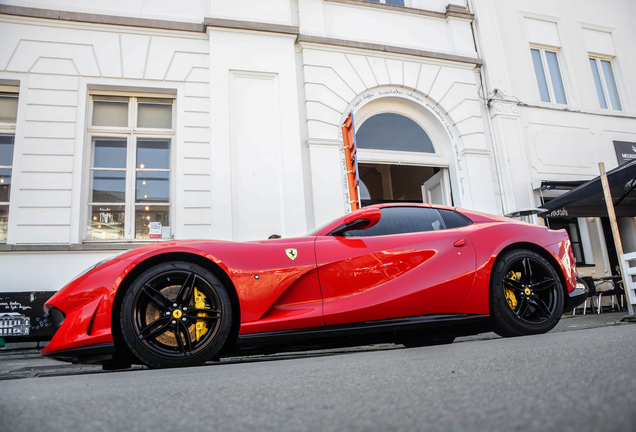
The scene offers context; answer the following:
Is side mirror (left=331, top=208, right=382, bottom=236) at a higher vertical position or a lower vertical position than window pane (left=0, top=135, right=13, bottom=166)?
lower

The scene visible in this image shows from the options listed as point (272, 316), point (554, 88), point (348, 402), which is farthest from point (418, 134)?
point (348, 402)

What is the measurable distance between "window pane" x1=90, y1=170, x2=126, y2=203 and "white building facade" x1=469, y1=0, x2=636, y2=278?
7504 millimetres

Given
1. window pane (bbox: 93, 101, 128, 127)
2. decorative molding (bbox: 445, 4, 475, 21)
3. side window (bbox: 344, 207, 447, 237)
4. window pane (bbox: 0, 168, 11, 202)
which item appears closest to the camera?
side window (bbox: 344, 207, 447, 237)

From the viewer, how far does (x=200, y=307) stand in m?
2.79

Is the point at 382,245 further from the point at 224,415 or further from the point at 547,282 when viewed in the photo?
the point at 224,415

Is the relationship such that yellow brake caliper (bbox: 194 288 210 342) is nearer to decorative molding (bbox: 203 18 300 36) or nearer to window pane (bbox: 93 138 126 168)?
window pane (bbox: 93 138 126 168)

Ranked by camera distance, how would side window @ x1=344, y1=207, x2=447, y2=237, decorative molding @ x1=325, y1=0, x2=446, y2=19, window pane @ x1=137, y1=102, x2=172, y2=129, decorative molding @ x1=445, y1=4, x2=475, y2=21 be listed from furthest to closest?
1. decorative molding @ x1=445, y1=4, x2=475, y2=21
2. decorative molding @ x1=325, y1=0, x2=446, y2=19
3. window pane @ x1=137, y1=102, x2=172, y2=129
4. side window @ x1=344, y1=207, x2=447, y2=237

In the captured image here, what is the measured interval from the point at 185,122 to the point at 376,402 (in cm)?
736

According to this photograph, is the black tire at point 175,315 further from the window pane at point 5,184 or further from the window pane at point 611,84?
the window pane at point 611,84

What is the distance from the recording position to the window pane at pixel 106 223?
714 cm

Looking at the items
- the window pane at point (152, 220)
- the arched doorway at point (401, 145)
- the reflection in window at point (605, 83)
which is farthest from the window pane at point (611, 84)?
the window pane at point (152, 220)

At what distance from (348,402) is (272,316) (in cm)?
178

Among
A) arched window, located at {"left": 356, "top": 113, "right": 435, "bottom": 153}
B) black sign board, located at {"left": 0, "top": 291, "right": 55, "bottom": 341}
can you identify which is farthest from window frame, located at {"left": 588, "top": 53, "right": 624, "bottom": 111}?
black sign board, located at {"left": 0, "top": 291, "right": 55, "bottom": 341}

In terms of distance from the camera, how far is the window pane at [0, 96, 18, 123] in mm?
7320
